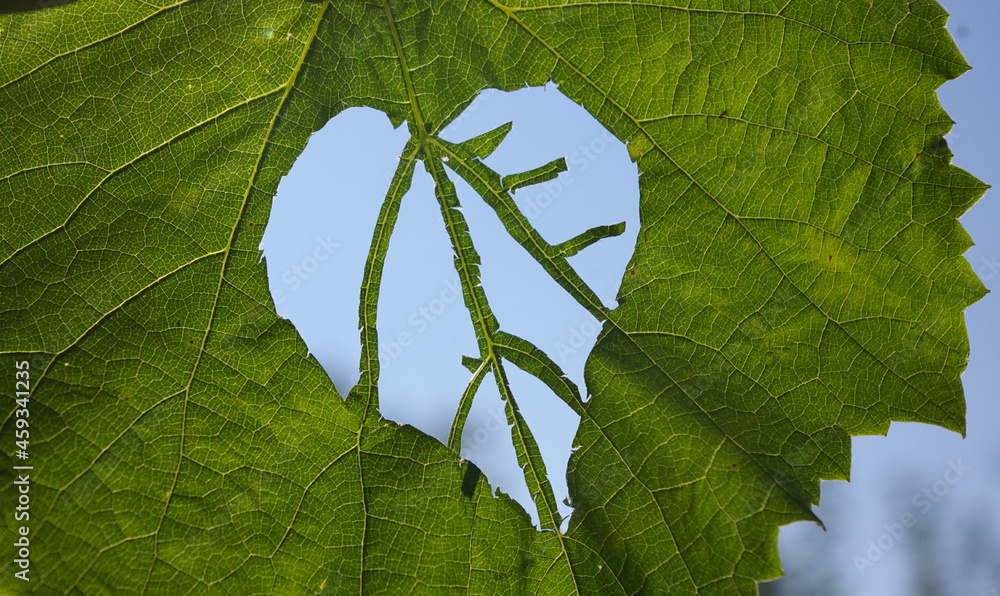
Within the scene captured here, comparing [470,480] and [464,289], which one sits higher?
[464,289]

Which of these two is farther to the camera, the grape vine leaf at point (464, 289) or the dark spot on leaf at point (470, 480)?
the dark spot on leaf at point (470, 480)

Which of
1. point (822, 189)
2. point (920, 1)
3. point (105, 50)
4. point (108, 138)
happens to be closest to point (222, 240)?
point (108, 138)

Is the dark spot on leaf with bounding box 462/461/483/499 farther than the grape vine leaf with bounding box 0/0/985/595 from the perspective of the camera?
Yes

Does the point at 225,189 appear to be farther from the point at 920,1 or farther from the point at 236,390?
the point at 920,1
